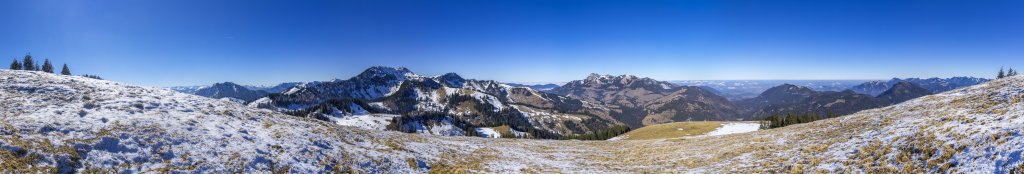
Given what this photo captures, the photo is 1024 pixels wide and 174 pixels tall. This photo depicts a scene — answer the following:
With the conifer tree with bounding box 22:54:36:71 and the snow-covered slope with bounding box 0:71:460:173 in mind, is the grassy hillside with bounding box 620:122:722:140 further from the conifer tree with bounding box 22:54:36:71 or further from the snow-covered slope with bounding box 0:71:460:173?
the conifer tree with bounding box 22:54:36:71

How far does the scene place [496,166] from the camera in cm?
2441

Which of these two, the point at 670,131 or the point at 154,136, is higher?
the point at 154,136

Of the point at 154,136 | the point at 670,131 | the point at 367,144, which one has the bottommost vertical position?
the point at 670,131

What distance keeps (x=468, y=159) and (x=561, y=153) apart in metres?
7.44

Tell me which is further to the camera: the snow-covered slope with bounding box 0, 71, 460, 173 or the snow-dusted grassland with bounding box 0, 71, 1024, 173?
the snow-covered slope with bounding box 0, 71, 460, 173

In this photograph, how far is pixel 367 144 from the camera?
86.6 feet


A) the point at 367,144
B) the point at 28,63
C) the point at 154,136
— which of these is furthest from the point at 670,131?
the point at 28,63

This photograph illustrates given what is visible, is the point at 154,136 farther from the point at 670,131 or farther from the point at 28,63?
the point at 28,63

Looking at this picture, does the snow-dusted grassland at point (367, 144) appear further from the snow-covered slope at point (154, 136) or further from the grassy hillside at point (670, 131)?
the grassy hillside at point (670, 131)

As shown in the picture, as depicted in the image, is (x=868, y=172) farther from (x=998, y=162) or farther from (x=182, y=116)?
(x=182, y=116)

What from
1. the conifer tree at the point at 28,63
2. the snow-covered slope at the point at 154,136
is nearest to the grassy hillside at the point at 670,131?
the snow-covered slope at the point at 154,136

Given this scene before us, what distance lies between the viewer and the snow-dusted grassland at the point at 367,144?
1655 centimetres

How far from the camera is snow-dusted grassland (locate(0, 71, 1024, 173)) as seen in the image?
16.5 metres

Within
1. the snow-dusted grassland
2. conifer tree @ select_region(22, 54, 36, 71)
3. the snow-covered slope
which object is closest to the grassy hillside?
the snow-dusted grassland
